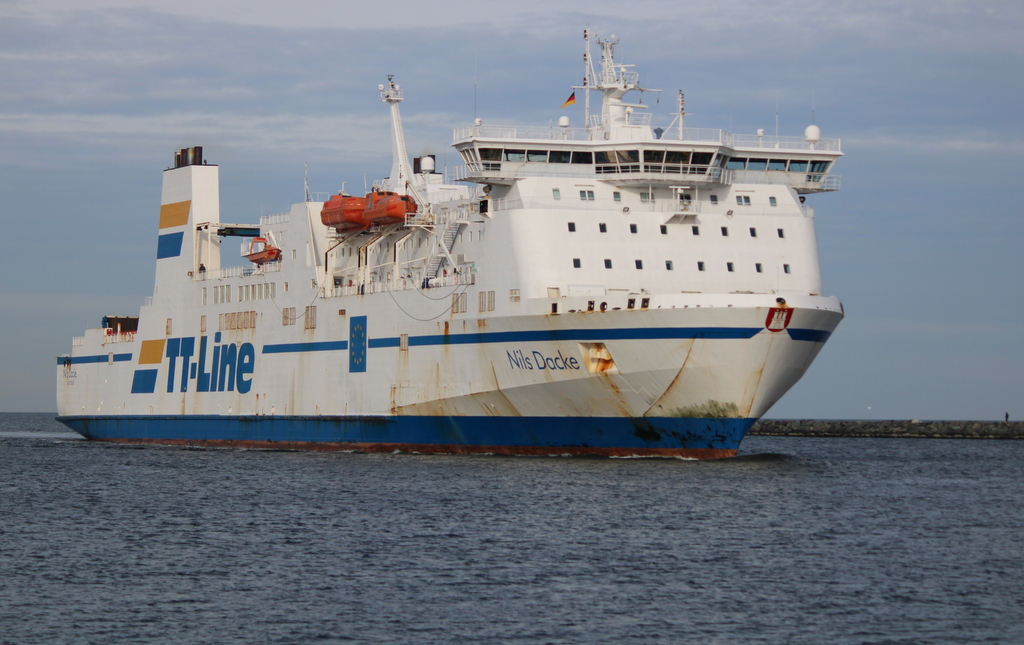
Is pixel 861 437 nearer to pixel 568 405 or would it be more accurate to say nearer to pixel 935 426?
pixel 935 426

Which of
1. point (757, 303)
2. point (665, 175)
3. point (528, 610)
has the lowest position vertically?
point (528, 610)

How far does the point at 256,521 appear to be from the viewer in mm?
27344

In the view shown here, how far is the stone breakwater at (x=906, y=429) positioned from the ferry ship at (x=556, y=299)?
129ft

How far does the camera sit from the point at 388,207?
135 feet

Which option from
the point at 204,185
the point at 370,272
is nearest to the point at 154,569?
the point at 370,272

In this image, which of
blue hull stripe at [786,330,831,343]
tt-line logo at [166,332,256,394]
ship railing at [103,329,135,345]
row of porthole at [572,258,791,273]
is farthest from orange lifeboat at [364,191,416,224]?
ship railing at [103,329,135,345]

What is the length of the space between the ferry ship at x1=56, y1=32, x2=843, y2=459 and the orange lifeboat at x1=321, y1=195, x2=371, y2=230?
3.8 inches

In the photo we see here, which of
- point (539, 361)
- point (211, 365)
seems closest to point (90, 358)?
point (211, 365)

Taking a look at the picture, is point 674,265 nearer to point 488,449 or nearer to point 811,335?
point 811,335

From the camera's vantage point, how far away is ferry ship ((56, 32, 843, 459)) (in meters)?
34.1

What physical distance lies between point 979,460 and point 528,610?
34.3 metres

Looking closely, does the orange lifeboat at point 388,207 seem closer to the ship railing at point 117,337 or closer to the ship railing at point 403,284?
the ship railing at point 403,284

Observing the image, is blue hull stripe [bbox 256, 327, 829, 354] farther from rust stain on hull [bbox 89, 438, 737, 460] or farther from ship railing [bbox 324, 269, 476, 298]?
rust stain on hull [bbox 89, 438, 737, 460]

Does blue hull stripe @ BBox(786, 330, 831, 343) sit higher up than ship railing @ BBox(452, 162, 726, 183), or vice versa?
ship railing @ BBox(452, 162, 726, 183)
